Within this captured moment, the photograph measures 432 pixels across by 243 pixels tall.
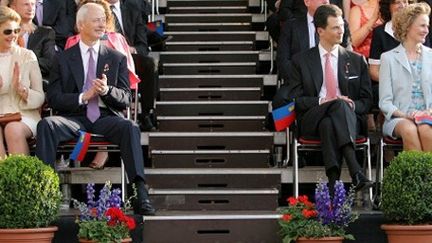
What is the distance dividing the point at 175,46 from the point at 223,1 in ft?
4.75

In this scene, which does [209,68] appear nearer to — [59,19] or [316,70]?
[59,19]

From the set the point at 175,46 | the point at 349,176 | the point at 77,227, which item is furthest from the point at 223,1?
the point at 77,227

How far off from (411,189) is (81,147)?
265cm

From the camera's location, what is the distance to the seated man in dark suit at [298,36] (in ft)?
39.8

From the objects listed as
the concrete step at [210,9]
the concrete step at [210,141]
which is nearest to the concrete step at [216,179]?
the concrete step at [210,141]

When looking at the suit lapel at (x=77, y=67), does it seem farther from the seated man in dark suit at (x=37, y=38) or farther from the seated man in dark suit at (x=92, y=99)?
the seated man in dark suit at (x=37, y=38)

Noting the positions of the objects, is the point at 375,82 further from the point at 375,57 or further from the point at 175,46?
the point at 175,46

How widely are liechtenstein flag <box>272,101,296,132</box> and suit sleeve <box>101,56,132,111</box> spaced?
1233 millimetres

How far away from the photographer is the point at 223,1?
1584 cm

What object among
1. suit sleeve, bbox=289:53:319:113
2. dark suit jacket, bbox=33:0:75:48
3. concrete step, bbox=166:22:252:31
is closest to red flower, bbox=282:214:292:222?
suit sleeve, bbox=289:53:319:113

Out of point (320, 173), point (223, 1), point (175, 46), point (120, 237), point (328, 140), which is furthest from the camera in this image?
point (223, 1)

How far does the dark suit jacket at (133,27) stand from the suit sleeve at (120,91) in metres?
1.62

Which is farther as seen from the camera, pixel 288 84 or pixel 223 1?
pixel 223 1

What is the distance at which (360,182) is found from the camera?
10.7 m
